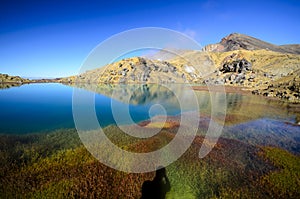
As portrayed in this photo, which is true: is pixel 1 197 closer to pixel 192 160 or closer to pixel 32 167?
pixel 32 167

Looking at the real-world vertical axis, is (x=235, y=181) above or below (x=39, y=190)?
below

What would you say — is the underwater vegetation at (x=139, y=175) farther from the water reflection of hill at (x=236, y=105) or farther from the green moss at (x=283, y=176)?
the water reflection of hill at (x=236, y=105)

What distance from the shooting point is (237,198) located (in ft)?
39.1

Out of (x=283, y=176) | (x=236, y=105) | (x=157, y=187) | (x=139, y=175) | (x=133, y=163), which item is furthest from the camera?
(x=236, y=105)

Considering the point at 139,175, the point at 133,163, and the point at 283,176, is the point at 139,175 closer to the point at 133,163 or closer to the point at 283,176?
the point at 133,163

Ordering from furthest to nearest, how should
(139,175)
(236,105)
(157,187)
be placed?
1. (236,105)
2. (139,175)
3. (157,187)

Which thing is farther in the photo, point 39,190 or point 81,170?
point 81,170

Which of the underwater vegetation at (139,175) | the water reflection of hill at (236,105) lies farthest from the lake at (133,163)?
the water reflection of hill at (236,105)

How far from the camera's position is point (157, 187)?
1358cm

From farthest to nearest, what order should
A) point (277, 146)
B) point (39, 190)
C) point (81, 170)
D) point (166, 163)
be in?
point (277, 146)
point (166, 163)
point (81, 170)
point (39, 190)

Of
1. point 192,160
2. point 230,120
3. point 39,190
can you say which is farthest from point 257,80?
point 39,190

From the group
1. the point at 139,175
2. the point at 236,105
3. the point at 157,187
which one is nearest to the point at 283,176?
the point at 157,187

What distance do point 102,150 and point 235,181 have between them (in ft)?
41.9

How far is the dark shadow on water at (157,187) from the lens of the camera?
12250 millimetres
